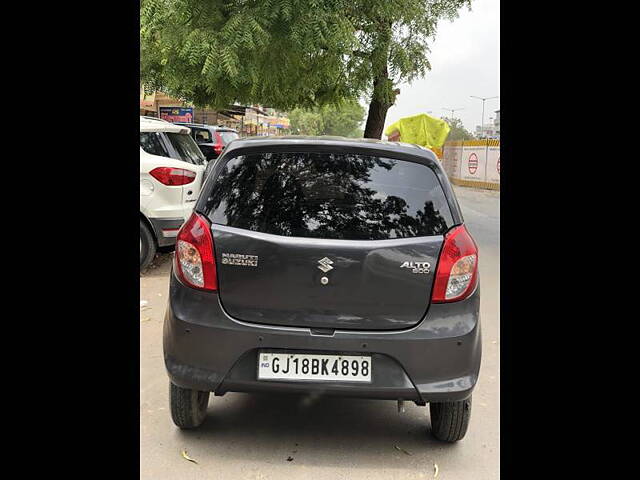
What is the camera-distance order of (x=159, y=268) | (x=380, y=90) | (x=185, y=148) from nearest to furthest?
1. (x=185, y=148)
2. (x=159, y=268)
3. (x=380, y=90)

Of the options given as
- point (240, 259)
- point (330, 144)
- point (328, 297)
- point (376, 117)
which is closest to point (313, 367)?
point (328, 297)

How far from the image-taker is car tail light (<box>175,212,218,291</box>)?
3000 millimetres

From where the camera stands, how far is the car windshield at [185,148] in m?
7.72

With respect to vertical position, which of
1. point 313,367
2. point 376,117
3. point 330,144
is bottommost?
point 313,367

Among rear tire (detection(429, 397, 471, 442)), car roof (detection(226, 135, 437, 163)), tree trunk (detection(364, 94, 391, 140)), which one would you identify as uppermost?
tree trunk (detection(364, 94, 391, 140))

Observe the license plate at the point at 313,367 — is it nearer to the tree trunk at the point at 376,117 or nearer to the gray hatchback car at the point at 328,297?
the gray hatchback car at the point at 328,297

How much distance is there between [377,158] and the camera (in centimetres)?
319

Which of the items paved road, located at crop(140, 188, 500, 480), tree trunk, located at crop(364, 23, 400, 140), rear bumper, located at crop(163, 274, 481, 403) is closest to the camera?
rear bumper, located at crop(163, 274, 481, 403)

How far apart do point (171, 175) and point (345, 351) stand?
491 cm

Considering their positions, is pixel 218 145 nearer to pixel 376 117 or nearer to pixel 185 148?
pixel 376 117

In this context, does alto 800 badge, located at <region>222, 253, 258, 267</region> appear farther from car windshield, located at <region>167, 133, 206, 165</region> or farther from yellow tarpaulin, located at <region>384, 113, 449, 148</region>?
yellow tarpaulin, located at <region>384, 113, 449, 148</region>

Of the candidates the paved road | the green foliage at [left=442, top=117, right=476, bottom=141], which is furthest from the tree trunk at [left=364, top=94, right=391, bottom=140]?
the green foliage at [left=442, top=117, right=476, bottom=141]

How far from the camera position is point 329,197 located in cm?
309
